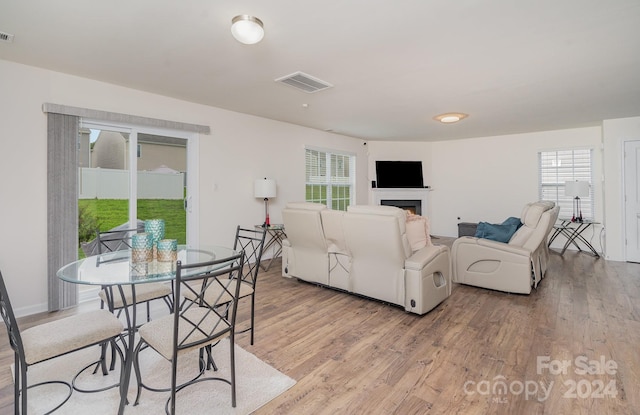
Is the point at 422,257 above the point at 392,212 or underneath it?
underneath

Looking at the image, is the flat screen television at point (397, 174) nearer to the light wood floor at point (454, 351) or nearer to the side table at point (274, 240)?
the side table at point (274, 240)

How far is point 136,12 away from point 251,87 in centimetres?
166

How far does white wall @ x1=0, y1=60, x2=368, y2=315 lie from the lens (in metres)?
3.07

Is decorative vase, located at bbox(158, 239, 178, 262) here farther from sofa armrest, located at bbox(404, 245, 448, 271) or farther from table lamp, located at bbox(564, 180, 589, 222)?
table lamp, located at bbox(564, 180, 589, 222)

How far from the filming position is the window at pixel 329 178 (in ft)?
21.3

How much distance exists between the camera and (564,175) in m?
6.36

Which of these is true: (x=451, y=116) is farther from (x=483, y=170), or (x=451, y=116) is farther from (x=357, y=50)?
(x=483, y=170)

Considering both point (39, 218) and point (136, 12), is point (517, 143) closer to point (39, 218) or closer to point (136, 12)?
point (136, 12)

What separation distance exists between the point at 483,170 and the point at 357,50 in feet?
18.9

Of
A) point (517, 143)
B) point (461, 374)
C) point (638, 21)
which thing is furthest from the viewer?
point (517, 143)

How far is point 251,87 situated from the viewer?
12.4ft

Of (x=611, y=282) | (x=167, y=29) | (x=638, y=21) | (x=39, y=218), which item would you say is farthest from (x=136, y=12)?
(x=611, y=282)

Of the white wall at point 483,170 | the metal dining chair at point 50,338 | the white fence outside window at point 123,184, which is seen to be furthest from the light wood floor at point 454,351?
the white wall at point 483,170

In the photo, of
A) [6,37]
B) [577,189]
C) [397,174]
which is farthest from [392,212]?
[397,174]
